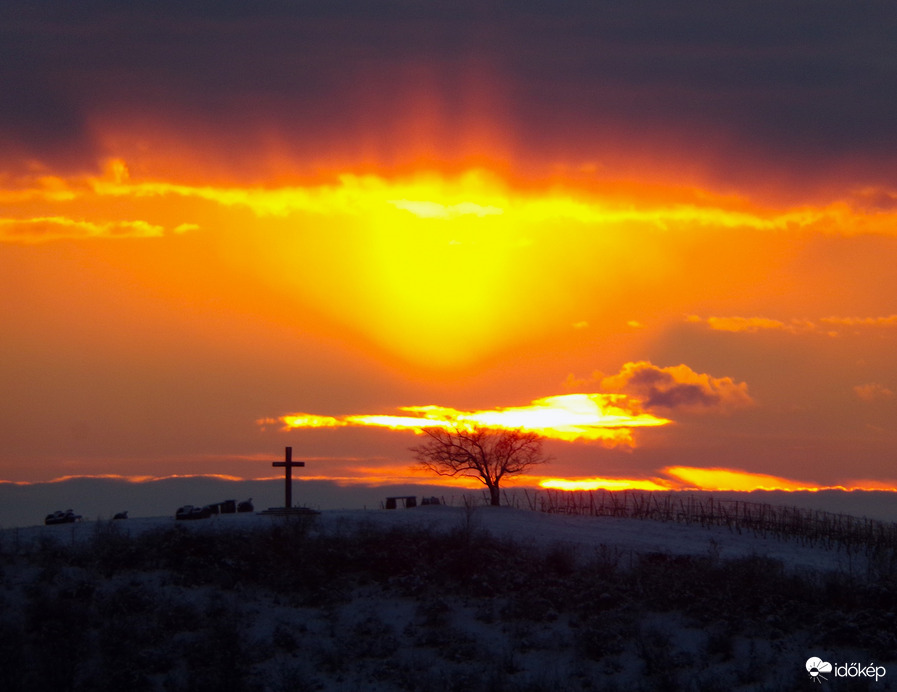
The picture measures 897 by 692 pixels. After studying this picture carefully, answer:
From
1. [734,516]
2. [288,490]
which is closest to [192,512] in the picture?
[288,490]

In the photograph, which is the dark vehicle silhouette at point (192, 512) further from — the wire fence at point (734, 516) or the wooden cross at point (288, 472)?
the wire fence at point (734, 516)

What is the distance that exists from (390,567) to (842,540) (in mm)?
31658

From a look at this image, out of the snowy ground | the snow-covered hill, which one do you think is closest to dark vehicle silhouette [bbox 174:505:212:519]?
the snowy ground

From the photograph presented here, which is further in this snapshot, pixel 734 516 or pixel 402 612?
pixel 734 516

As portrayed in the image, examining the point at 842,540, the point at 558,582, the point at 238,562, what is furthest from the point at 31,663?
the point at 842,540

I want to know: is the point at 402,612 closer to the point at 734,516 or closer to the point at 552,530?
the point at 552,530

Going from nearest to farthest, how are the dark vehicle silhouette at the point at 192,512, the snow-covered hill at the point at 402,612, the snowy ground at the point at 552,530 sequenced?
the snow-covered hill at the point at 402,612 → the snowy ground at the point at 552,530 → the dark vehicle silhouette at the point at 192,512

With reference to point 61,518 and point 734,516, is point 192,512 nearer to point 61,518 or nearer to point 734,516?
point 61,518

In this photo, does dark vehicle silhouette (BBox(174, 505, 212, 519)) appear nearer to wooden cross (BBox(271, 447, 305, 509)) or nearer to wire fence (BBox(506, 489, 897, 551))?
wooden cross (BBox(271, 447, 305, 509))

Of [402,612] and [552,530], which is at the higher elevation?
[552,530]

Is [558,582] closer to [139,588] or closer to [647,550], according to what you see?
[647,550]

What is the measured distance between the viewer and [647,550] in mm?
36156

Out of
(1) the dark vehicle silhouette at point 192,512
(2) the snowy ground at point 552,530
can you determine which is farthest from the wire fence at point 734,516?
(1) the dark vehicle silhouette at point 192,512

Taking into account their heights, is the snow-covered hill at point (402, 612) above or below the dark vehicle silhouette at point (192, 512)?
Answer: below
